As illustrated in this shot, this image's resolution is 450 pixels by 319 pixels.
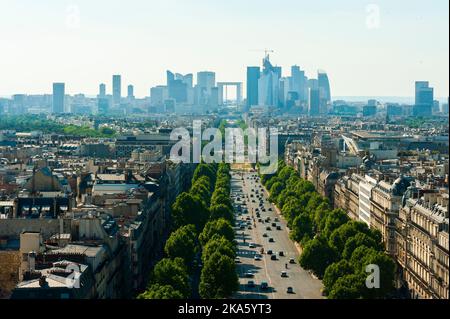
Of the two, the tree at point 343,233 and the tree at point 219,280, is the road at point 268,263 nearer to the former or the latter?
the tree at point 219,280

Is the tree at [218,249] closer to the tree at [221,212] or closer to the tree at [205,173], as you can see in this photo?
the tree at [221,212]

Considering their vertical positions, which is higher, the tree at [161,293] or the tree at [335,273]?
the tree at [161,293]

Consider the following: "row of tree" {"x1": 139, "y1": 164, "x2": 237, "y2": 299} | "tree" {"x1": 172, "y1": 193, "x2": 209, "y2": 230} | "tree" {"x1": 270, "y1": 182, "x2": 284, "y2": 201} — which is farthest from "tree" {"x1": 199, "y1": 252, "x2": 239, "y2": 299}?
"tree" {"x1": 270, "y1": 182, "x2": 284, "y2": 201}

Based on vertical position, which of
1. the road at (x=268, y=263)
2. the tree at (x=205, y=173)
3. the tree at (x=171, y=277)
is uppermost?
the tree at (x=171, y=277)

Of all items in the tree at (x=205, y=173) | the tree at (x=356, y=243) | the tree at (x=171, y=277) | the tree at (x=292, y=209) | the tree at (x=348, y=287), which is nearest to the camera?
the tree at (x=171, y=277)

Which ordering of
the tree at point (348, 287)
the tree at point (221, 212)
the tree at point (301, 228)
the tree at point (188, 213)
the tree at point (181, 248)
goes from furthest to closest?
the tree at point (221, 212)
the tree at point (301, 228)
the tree at point (188, 213)
the tree at point (181, 248)
the tree at point (348, 287)

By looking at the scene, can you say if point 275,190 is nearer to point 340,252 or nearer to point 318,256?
point 340,252

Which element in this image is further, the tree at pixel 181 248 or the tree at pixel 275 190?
the tree at pixel 275 190

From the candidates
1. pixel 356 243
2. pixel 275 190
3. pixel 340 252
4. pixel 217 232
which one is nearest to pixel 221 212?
pixel 217 232

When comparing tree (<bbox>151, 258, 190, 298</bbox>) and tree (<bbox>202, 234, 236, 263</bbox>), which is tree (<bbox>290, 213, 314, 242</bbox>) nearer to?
tree (<bbox>202, 234, 236, 263</bbox>)

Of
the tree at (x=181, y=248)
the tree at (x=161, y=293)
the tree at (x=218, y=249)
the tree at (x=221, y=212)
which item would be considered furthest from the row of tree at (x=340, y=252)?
the tree at (x=161, y=293)
